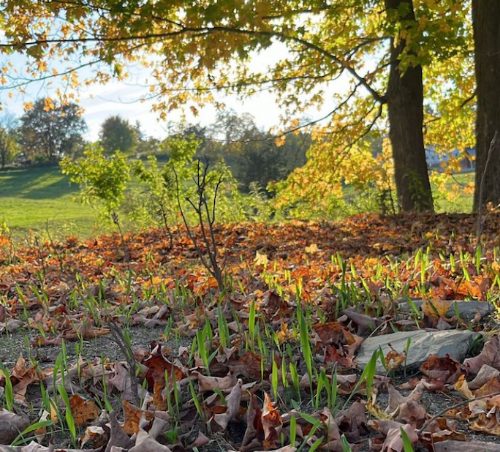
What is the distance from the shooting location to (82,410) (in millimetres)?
2104

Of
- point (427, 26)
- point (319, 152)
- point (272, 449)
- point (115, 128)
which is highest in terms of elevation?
point (115, 128)

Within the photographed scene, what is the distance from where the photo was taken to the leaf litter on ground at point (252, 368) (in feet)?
6.12

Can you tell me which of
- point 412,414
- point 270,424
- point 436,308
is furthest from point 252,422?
point 436,308

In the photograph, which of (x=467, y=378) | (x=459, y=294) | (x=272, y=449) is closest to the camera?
(x=272, y=449)

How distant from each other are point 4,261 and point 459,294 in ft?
18.8

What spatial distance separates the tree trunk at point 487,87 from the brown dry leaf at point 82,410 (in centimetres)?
677

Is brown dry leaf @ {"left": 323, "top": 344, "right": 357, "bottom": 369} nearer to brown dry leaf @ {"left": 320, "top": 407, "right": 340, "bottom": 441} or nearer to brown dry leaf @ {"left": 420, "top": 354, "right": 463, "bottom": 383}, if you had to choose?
brown dry leaf @ {"left": 420, "top": 354, "right": 463, "bottom": 383}

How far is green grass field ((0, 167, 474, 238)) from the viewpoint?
2208cm

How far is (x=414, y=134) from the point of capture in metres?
9.31

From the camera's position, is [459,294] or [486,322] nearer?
[486,322]

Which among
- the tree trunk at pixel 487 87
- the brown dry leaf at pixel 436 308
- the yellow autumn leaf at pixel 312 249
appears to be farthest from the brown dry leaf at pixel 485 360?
the tree trunk at pixel 487 87

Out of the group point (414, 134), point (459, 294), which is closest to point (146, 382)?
point (459, 294)

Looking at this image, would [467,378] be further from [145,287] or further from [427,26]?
[427,26]

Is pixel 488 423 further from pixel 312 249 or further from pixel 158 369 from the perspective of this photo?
pixel 312 249
